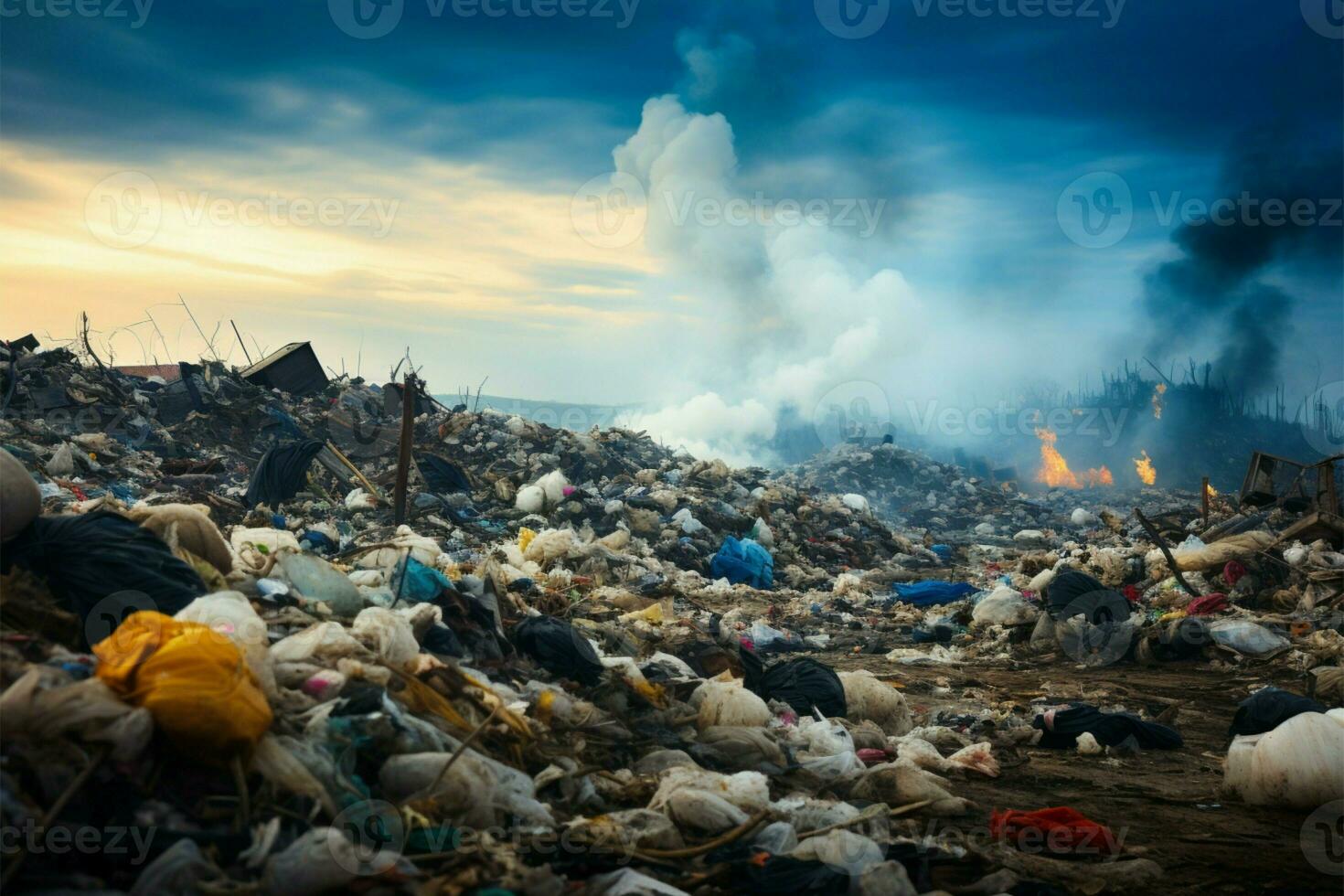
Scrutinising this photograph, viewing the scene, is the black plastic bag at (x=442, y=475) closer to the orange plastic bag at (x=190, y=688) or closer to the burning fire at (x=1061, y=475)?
the orange plastic bag at (x=190, y=688)

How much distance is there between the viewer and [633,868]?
10.8 feet

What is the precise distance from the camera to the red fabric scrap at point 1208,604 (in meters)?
9.45

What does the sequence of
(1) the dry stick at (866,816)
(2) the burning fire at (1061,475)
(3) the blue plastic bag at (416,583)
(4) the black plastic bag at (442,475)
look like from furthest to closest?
1. (2) the burning fire at (1061,475)
2. (4) the black plastic bag at (442,475)
3. (3) the blue plastic bag at (416,583)
4. (1) the dry stick at (866,816)

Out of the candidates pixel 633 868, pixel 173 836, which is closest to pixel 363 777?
pixel 173 836

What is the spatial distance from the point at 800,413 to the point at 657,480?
80.9 ft

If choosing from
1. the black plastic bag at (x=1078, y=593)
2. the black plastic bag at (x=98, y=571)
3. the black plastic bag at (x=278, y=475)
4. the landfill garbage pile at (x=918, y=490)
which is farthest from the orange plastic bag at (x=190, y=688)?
the landfill garbage pile at (x=918, y=490)

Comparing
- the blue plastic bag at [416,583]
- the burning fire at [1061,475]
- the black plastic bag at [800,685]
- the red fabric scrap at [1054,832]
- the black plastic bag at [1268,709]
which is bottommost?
the red fabric scrap at [1054,832]

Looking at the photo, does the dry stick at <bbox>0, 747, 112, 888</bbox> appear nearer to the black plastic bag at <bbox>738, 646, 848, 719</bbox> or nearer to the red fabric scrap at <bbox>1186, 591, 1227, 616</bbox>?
the black plastic bag at <bbox>738, 646, 848, 719</bbox>

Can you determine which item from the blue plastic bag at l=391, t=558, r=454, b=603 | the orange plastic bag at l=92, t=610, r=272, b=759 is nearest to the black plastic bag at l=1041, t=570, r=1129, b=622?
the blue plastic bag at l=391, t=558, r=454, b=603

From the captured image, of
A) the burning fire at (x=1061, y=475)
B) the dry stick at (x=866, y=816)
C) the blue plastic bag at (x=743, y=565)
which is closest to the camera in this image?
the dry stick at (x=866, y=816)

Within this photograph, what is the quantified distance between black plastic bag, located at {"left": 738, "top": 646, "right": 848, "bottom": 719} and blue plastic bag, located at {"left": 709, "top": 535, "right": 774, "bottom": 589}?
5.87m

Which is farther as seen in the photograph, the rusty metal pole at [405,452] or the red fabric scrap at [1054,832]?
the rusty metal pole at [405,452]

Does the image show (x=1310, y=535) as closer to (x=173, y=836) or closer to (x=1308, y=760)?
(x=1308, y=760)

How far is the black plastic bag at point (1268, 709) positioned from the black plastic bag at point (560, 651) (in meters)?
4.07
